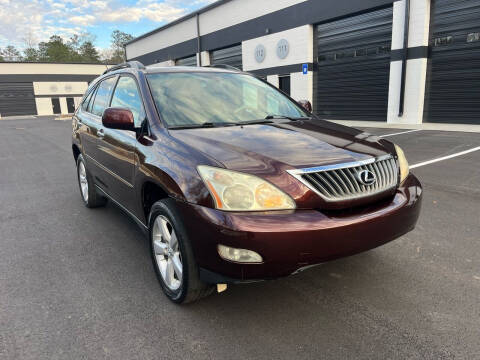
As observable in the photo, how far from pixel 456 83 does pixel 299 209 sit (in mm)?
14133

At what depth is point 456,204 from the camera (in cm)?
468

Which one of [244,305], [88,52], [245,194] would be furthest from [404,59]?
[88,52]

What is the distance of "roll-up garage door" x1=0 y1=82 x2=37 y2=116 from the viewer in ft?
150

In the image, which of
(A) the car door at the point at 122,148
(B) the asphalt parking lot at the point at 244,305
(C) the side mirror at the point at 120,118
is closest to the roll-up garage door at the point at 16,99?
(B) the asphalt parking lot at the point at 244,305

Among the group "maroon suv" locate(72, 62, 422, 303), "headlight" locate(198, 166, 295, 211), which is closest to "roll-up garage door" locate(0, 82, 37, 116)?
"maroon suv" locate(72, 62, 422, 303)

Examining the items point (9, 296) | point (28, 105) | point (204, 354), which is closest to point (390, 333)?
point (204, 354)

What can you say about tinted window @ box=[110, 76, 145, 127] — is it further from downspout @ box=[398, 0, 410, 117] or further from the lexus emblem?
downspout @ box=[398, 0, 410, 117]

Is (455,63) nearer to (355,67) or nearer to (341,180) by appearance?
(355,67)

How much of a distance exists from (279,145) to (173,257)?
109 centimetres

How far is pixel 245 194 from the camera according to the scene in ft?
7.12

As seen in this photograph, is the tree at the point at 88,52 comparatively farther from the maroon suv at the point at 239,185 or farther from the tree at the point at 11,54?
the maroon suv at the point at 239,185

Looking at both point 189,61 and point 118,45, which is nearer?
point 189,61

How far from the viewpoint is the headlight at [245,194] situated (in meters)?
2.15

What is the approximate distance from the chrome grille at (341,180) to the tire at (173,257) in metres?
0.82
